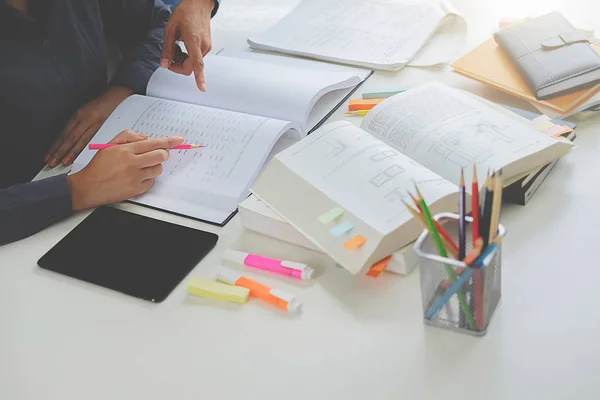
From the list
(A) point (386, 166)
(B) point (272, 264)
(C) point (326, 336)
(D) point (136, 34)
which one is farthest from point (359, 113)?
(D) point (136, 34)

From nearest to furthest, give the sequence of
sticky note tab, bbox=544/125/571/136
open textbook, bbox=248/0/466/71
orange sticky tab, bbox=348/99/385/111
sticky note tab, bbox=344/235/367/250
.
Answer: sticky note tab, bbox=344/235/367/250 < sticky note tab, bbox=544/125/571/136 < orange sticky tab, bbox=348/99/385/111 < open textbook, bbox=248/0/466/71

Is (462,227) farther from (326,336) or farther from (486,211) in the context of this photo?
(326,336)

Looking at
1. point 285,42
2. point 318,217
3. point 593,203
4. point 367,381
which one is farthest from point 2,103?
point 593,203

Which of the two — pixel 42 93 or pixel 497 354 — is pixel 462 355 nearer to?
pixel 497 354

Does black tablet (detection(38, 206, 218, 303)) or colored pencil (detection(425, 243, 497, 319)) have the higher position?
colored pencil (detection(425, 243, 497, 319))

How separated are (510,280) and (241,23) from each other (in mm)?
994

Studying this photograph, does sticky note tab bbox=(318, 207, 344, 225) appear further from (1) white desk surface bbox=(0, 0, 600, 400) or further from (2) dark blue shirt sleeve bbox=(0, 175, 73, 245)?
(2) dark blue shirt sleeve bbox=(0, 175, 73, 245)

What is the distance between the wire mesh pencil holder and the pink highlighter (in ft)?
0.53

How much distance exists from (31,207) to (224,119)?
1.07 feet

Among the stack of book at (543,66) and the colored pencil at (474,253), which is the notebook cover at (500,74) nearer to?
the stack of book at (543,66)

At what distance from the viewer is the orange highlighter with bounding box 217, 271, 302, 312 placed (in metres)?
0.81

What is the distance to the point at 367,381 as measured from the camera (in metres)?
0.71

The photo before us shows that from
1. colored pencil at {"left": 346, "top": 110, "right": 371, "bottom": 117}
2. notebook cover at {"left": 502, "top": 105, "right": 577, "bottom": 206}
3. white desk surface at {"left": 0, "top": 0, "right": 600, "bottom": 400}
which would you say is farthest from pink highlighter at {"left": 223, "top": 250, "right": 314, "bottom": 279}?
colored pencil at {"left": 346, "top": 110, "right": 371, "bottom": 117}

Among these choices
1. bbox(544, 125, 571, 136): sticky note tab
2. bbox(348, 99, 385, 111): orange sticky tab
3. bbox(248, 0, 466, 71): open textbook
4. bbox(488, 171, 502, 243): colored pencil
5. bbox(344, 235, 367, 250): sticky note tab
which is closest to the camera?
bbox(488, 171, 502, 243): colored pencil
